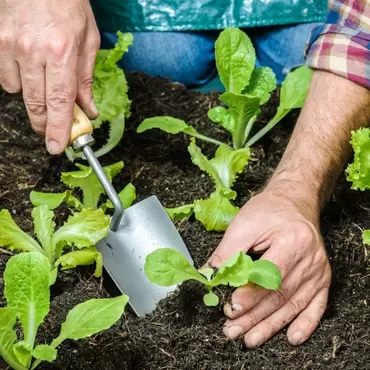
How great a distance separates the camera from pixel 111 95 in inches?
70.0

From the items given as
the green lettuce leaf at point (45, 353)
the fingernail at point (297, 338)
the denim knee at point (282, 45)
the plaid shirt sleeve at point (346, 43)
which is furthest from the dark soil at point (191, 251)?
the denim knee at point (282, 45)

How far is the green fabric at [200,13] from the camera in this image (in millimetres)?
2211

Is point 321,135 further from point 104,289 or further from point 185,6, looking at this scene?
point 185,6

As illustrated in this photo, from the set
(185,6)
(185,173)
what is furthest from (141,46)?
(185,173)

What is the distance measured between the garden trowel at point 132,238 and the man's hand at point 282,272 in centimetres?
15

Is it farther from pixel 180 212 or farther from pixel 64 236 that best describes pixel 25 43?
Answer: pixel 180 212

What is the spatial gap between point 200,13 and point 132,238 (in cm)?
95

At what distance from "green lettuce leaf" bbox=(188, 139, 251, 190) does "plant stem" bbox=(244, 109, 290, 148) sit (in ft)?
0.46

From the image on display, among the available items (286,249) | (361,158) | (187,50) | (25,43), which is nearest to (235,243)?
(286,249)

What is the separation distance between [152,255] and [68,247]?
0.30 metres

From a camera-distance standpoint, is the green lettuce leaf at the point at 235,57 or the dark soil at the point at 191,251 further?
the green lettuce leaf at the point at 235,57

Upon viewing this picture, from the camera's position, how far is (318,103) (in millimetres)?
1671

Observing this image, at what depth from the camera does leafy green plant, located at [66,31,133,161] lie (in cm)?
178

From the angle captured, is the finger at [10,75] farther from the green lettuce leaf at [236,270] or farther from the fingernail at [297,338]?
the fingernail at [297,338]
